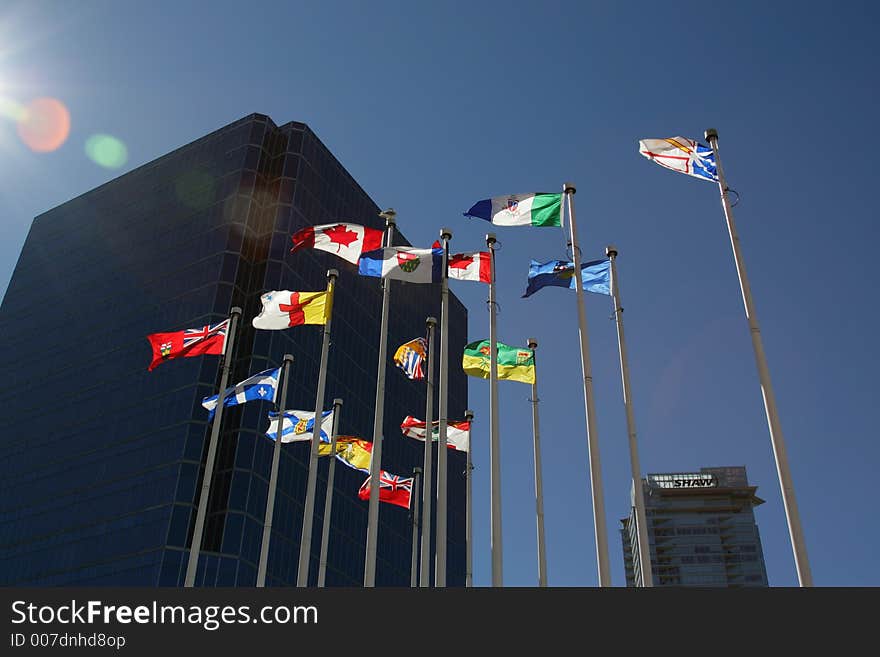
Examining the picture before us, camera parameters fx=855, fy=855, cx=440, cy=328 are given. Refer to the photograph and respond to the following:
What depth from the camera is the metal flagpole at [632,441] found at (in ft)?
72.5

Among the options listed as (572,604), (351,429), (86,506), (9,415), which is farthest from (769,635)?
(9,415)

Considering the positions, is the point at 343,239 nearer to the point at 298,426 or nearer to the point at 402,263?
the point at 402,263

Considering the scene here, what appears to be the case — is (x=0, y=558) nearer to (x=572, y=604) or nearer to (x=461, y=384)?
(x=461, y=384)

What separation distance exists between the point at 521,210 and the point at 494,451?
7463mm

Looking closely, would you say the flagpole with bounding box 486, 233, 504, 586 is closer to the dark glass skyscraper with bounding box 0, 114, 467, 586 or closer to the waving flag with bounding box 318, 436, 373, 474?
the waving flag with bounding box 318, 436, 373, 474

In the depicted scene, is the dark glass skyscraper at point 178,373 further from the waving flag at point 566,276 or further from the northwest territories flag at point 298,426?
the waving flag at point 566,276

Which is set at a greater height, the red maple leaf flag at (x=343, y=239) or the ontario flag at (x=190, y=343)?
the red maple leaf flag at (x=343, y=239)

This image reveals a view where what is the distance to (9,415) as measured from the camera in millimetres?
95188

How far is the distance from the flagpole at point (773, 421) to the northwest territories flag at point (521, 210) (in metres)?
5.03

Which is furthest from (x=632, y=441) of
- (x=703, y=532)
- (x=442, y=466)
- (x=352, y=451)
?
(x=703, y=532)

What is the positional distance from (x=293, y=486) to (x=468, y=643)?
72211 mm

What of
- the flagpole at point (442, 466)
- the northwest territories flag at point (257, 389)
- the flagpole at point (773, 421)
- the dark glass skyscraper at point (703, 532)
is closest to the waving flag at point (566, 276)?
the flagpole at point (442, 466)

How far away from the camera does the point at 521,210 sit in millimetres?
26281

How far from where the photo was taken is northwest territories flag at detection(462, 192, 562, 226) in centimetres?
2578
